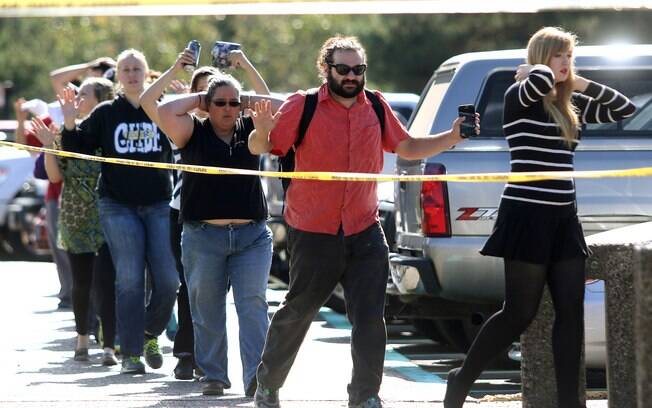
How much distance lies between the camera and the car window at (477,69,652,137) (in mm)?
9578

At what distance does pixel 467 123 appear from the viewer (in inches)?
279

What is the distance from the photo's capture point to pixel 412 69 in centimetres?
3922

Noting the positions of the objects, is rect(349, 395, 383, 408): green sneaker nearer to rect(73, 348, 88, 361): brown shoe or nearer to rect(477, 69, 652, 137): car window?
rect(477, 69, 652, 137): car window

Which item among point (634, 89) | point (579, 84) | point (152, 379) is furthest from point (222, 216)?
point (634, 89)

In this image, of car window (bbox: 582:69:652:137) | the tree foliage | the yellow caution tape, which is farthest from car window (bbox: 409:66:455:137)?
the tree foliage

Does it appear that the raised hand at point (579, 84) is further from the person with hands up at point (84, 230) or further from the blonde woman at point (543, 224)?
the person with hands up at point (84, 230)

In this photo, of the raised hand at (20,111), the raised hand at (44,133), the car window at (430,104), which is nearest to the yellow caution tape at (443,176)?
the raised hand at (44,133)

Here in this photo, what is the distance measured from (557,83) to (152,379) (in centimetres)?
341

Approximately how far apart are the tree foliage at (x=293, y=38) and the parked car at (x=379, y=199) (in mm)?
18968

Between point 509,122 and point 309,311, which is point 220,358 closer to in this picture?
point 309,311

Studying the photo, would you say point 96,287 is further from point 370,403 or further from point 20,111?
point 370,403

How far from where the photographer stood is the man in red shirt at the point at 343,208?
7.28 m

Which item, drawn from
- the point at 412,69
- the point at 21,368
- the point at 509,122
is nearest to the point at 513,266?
the point at 509,122

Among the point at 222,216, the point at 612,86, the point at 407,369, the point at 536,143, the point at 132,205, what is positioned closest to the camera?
the point at 536,143
